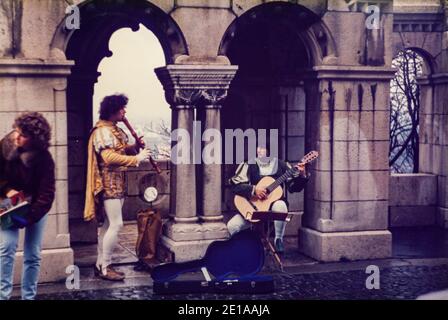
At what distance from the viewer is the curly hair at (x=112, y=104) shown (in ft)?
29.1

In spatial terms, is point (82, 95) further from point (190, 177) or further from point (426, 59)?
point (426, 59)

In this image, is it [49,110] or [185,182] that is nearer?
[49,110]

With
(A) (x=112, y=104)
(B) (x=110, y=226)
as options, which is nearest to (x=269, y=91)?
(A) (x=112, y=104)

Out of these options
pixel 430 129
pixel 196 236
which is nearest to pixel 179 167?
pixel 196 236

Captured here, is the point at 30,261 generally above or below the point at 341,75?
below

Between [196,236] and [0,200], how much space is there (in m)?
3.07

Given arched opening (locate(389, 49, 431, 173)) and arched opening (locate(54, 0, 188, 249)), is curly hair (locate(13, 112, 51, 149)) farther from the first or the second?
arched opening (locate(389, 49, 431, 173))

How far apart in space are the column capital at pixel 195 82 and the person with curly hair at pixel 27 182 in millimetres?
2570

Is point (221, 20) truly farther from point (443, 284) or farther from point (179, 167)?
point (443, 284)

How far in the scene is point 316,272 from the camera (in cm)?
959

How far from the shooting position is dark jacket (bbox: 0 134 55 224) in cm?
705

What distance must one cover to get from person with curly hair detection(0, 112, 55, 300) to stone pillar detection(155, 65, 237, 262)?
2591 millimetres

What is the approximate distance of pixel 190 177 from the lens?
31.7 feet

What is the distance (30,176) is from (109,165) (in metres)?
1.88
